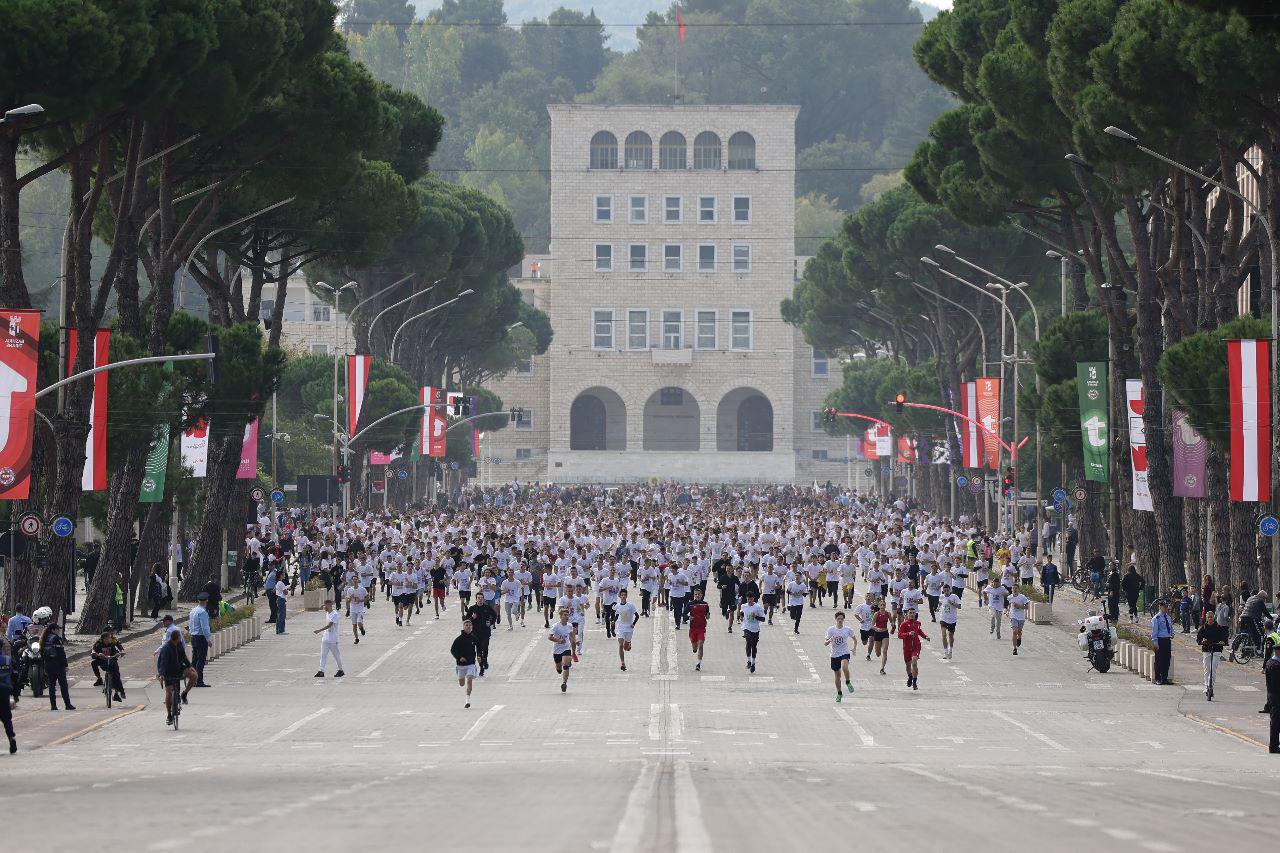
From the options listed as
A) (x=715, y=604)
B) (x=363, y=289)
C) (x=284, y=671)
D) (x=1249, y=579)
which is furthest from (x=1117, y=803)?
(x=363, y=289)

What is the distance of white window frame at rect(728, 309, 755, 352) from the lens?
422 feet

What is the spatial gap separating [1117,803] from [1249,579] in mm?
22577

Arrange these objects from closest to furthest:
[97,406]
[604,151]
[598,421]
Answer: [97,406], [604,151], [598,421]

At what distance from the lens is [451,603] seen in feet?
162

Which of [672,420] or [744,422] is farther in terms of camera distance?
[744,422]

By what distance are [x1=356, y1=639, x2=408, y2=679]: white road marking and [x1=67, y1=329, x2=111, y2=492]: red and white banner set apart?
17.7 ft

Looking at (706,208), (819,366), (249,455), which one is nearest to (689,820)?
(249,455)

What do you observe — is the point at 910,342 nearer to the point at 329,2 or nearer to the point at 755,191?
the point at 755,191

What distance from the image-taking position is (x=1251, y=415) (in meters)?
32.8

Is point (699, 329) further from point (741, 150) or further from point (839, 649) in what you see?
point (839, 649)

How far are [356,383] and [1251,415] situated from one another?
31193 mm

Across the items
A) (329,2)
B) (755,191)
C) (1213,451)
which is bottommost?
(1213,451)

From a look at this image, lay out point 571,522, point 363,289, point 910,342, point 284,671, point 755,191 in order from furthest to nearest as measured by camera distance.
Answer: point 755,191, point 910,342, point 363,289, point 571,522, point 284,671

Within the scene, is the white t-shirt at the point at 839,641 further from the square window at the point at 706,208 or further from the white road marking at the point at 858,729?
the square window at the point at 706,208
